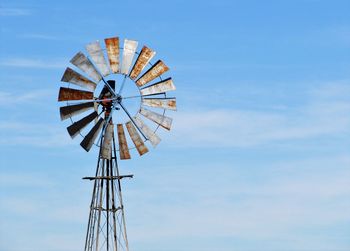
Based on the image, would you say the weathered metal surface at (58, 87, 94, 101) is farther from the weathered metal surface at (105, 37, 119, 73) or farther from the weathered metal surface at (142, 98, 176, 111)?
the weathered metal surface at (142, 98, 176, 111)

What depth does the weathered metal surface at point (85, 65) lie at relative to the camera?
42375 millimetres

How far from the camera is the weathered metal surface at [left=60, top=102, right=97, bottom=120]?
4247 centimetres

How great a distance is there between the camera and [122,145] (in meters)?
43.2

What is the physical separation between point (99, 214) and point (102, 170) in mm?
1658

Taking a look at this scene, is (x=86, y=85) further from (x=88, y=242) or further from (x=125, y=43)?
(x=88, y=242)

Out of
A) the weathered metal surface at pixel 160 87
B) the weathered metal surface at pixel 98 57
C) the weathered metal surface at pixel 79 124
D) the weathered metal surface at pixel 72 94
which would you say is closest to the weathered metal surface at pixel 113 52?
the weathered metal surface at pixel 98 57

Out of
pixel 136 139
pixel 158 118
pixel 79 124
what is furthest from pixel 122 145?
pixel 79 124

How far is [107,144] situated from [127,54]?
11.4 ft

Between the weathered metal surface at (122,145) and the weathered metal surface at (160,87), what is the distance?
1.63m

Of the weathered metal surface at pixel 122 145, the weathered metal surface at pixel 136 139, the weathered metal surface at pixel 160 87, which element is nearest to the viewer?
the weathered metal surface at pixel 122 145

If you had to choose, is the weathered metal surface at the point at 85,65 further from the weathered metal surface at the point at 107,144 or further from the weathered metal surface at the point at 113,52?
the weathered metal surface at the point at 107,144

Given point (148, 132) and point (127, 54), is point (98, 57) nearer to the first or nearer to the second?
point (127, 54)

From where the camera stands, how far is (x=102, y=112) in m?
43.1

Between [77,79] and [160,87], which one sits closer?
[77,79]
